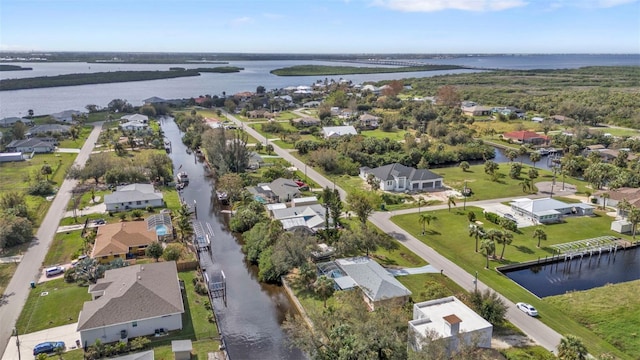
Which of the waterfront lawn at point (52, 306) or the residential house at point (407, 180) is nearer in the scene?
the waterfront lawn at point (52, 306)

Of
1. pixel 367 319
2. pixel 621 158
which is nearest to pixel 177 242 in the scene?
pixel 367 319

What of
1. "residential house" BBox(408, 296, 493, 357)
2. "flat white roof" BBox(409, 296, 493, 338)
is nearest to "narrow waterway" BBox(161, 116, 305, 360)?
"residential house" BBox(408, 296, 493, 357)

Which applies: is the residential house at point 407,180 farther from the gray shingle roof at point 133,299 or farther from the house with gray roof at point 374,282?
the gray shingle roof at point 133,299

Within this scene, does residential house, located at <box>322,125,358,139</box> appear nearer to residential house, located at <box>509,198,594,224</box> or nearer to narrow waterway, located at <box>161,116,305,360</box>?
narrow waterway, located at <box>161,116,305,360</box>

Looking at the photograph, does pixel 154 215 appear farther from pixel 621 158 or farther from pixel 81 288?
pixel 621 158

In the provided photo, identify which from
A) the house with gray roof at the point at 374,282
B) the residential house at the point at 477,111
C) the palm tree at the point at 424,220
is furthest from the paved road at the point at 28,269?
the residential house at the point at 477,111

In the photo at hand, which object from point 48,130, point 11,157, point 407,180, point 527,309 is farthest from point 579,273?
point 48,130
